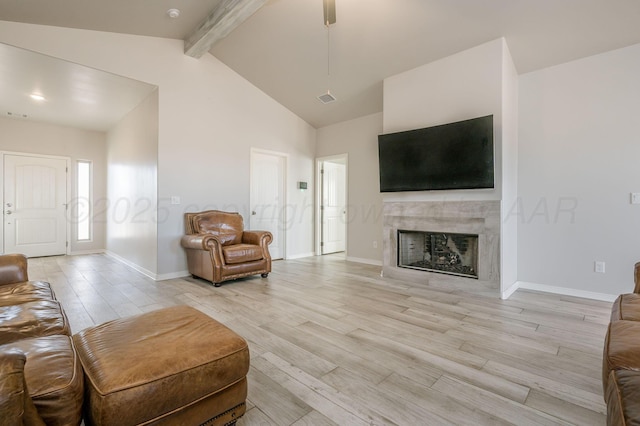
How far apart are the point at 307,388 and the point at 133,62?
4588mm

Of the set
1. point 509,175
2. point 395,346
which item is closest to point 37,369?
point 395,346

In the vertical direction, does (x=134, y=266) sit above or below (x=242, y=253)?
below

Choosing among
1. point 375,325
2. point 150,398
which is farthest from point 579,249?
point 150,398

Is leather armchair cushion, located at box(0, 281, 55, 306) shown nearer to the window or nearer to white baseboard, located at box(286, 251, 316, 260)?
white baseboard, located at box(286, 251, 316, 260)

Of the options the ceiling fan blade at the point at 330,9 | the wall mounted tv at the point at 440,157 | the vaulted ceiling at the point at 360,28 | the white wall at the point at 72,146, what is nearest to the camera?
the ceiling fan blade at the point at 330,9

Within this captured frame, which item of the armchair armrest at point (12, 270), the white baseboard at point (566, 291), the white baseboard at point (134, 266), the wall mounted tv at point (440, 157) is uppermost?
the wall mounted tv at point (440, 157)

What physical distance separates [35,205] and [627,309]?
354 inches

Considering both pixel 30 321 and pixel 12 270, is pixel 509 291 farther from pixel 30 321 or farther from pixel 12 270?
pixel 12 270

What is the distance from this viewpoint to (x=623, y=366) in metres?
1.20

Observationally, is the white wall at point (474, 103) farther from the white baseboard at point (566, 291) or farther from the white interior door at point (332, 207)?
the white interior door at point (332, 207)

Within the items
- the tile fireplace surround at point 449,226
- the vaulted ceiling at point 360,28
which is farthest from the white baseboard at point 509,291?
the vaulted ceiling at point 360,28

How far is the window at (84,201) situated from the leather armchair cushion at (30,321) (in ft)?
21.0

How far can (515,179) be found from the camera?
3.96 metres

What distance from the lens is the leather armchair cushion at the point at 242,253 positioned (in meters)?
4.09
